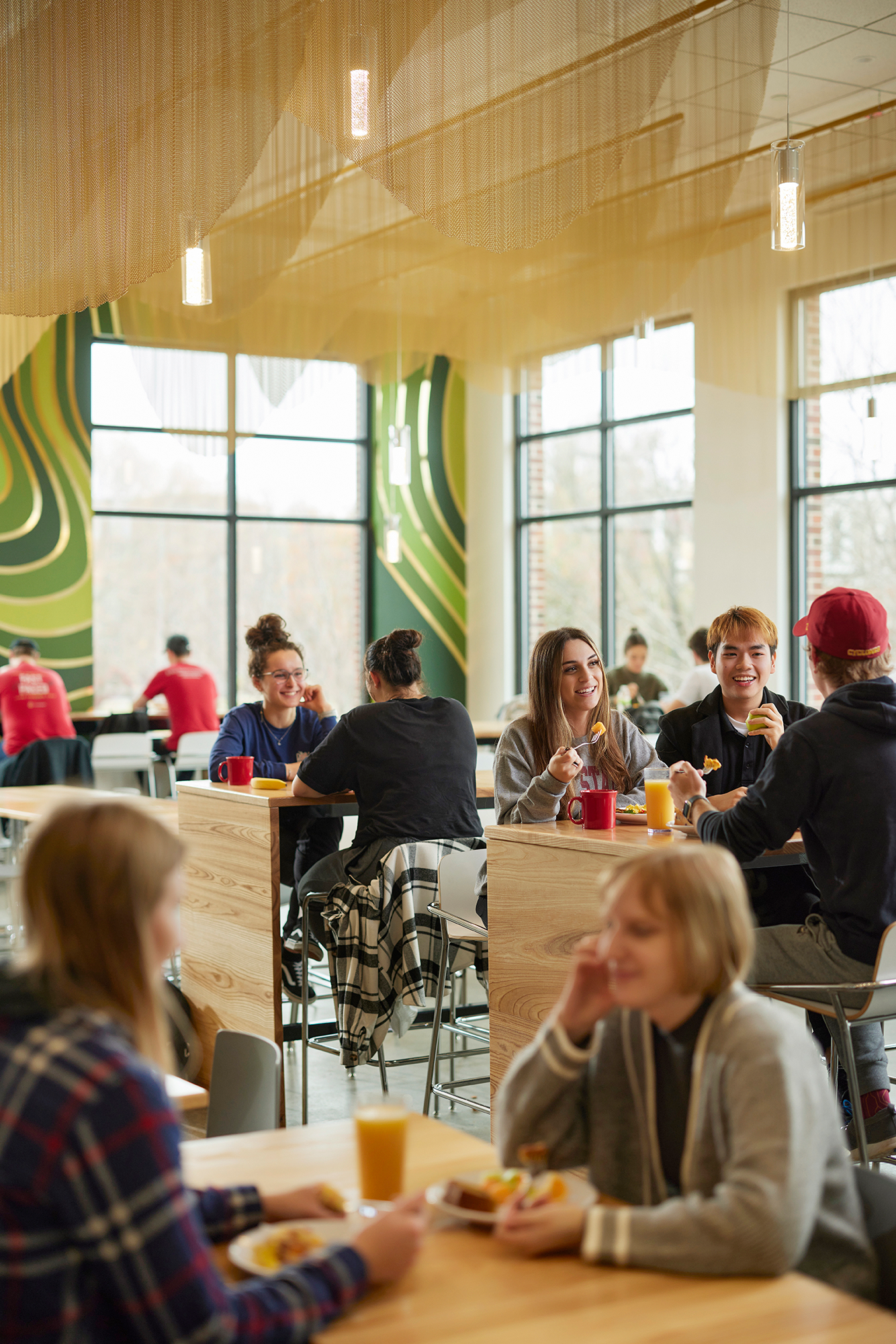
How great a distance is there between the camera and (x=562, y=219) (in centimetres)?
330

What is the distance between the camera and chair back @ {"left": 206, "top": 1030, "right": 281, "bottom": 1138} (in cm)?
200

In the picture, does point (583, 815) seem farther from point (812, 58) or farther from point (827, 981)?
point (812, 58)

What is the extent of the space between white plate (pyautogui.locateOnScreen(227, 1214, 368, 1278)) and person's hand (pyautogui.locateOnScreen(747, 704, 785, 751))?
224 cm

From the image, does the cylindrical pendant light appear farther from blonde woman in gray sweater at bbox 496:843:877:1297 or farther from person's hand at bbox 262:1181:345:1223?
person's hand at bbox 262:1181:345:1223

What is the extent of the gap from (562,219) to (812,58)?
3.99 meters

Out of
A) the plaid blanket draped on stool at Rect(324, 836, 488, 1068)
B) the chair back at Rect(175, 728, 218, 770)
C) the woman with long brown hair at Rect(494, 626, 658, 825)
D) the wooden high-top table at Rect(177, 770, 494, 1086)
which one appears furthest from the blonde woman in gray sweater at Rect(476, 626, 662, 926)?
the chair back at Rect(175, 728, 218, 770)

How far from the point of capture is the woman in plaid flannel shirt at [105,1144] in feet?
3.51

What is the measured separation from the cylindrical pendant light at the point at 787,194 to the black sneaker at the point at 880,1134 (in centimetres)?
265

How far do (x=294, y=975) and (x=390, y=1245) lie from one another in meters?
2.97

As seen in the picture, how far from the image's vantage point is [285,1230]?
131 cm

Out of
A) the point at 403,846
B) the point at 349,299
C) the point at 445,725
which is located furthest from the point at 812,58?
the point at 403,846

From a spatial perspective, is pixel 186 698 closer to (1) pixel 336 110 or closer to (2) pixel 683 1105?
(1) pixel 336 110

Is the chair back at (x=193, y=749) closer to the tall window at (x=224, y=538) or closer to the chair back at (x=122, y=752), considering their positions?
the chair back at (x=122, y=752)

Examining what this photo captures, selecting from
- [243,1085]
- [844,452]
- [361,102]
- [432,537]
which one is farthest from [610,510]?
[243,1085]
